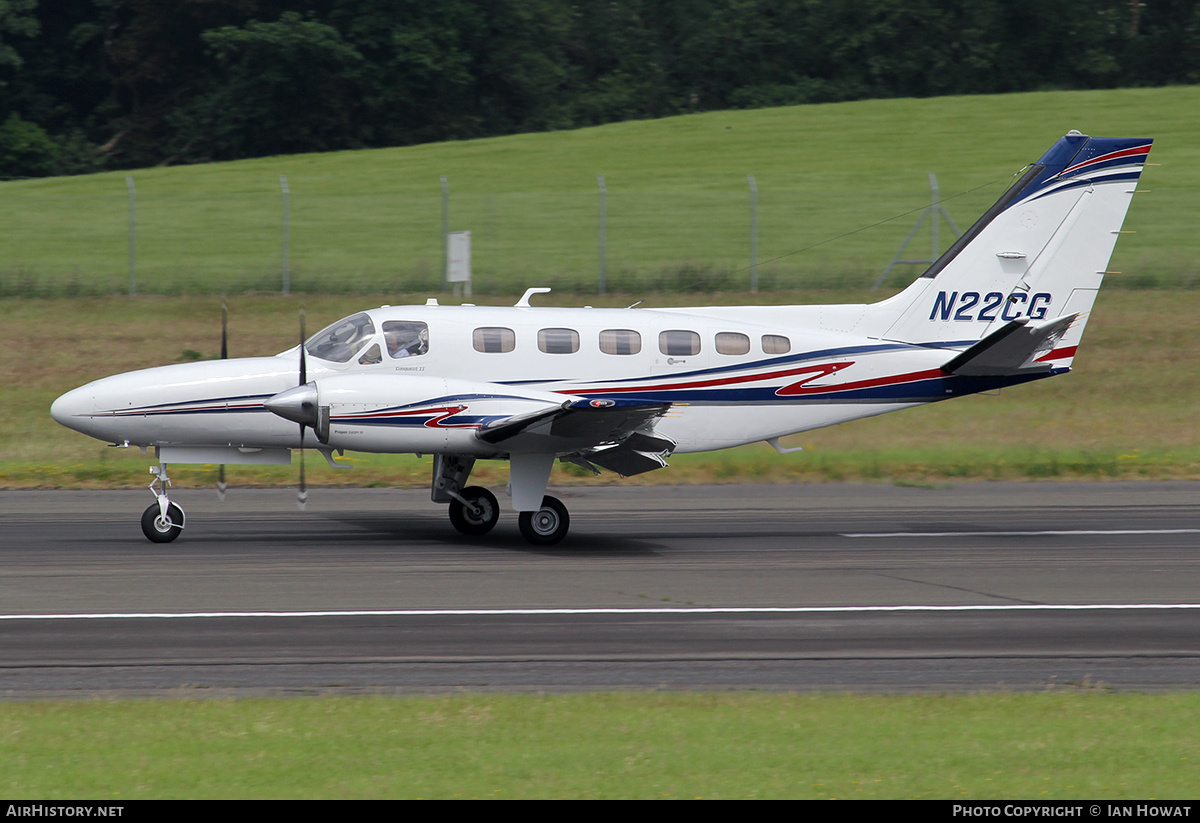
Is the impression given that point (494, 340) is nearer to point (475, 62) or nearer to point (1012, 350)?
point (1012, 350)

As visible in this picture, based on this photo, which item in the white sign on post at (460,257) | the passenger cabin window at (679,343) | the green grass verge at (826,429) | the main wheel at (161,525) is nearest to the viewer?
the main wheel at (161,525)

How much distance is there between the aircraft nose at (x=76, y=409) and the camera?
1406 cm

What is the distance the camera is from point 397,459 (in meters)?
21.6

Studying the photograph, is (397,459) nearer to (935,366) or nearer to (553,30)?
(935,366)

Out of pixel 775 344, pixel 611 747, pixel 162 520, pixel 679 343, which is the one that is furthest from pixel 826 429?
pixel 611 747

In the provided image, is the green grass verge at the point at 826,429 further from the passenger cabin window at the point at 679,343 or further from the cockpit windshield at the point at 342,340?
the cockpit windshield at the point at 342,340

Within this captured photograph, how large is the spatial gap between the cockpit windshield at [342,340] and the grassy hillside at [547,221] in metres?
15.8

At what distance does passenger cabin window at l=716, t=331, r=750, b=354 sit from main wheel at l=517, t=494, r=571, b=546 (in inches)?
116

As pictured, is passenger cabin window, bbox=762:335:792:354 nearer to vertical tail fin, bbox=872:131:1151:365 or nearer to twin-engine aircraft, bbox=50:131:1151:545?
twin-engine aircraft, bbox=50:131:1151:545

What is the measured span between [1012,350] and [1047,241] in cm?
215

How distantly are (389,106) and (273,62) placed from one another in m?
5.06

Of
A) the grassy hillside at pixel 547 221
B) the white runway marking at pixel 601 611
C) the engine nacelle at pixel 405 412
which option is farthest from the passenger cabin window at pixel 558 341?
the grassy hillside at pixel 547 221

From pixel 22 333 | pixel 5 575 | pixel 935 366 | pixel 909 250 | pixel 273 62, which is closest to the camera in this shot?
pixel 5 575
